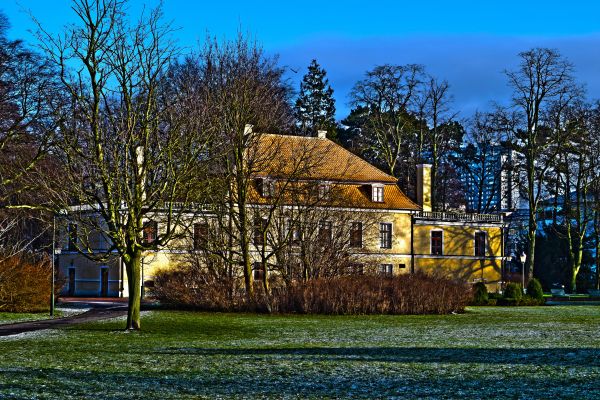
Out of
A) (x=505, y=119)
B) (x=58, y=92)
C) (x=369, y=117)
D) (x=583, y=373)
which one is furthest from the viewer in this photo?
(x=369, y=117)

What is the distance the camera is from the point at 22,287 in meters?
34.9

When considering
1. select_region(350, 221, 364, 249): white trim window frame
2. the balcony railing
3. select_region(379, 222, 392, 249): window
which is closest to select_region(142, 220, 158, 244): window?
select_region(350, 221, 364, 249): white trim window frame

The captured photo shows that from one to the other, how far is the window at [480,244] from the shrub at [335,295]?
24.9 m

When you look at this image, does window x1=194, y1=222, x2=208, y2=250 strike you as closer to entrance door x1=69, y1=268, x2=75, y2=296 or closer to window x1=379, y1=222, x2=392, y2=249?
entrance door x1=69, y1=268, x2=75, y2=296

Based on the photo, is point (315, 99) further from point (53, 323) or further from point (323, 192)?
point (53, 323)

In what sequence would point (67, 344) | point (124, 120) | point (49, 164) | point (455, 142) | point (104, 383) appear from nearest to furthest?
point (104, 383) → point (67, 344) → point (124, 120) → point (49, 164) → point (455, 142)

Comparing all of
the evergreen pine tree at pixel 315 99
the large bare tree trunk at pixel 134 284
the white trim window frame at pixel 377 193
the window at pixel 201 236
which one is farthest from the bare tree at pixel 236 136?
the evergreen pine tree at pixel 315 99

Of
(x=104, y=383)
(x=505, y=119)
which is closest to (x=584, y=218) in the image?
(x=505, y=119)

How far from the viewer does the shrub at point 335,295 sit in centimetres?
3481

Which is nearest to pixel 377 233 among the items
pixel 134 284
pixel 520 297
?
pixel 520 297

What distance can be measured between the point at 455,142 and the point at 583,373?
59.3m

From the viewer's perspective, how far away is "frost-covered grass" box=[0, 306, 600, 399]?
1223cm

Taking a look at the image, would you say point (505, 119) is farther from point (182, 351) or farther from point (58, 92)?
point (182, 351)

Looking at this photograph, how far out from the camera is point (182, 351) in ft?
60.2
